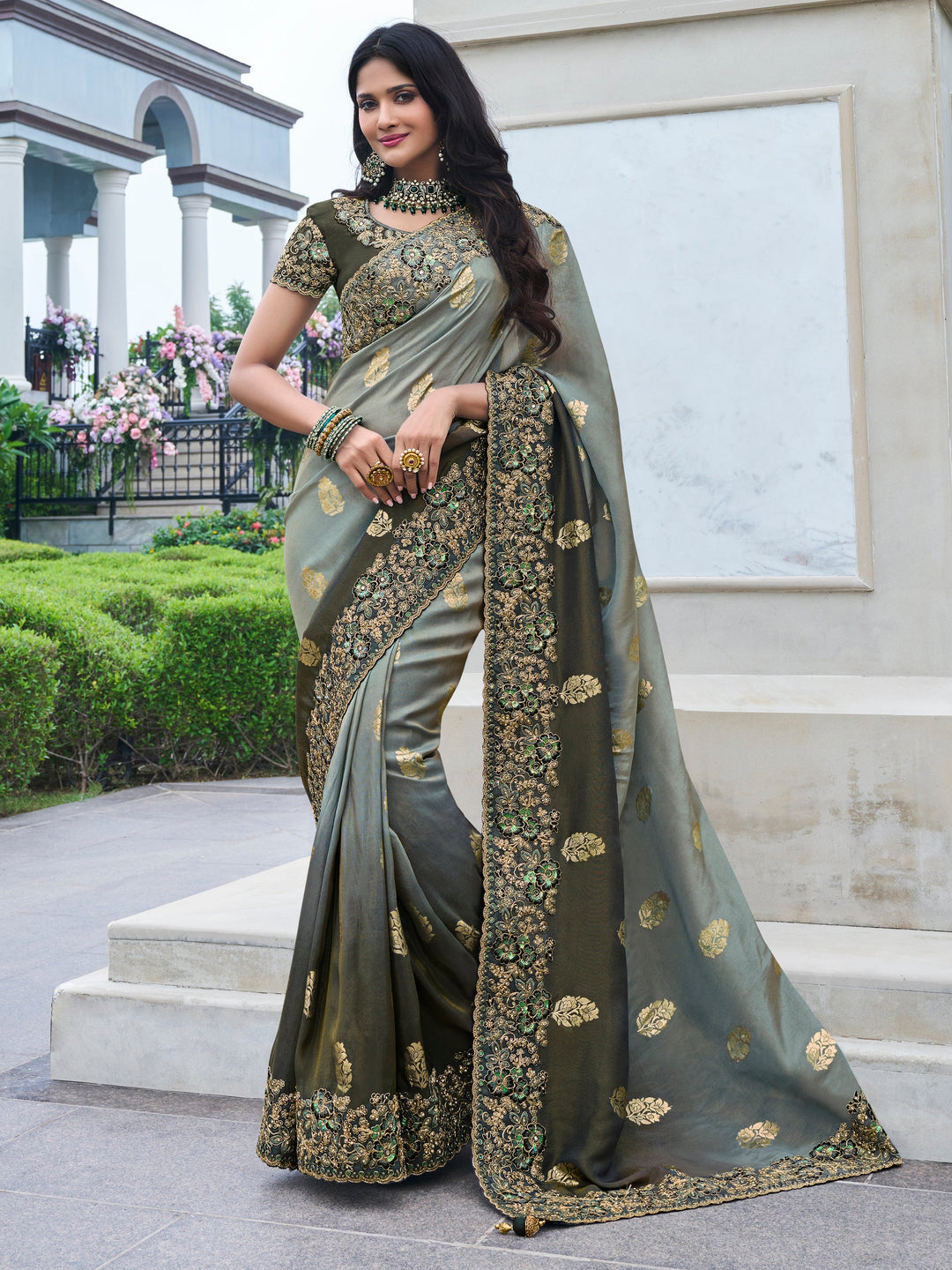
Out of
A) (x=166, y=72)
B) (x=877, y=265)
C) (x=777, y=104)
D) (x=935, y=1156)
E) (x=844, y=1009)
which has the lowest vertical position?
(x=935, y=1156)

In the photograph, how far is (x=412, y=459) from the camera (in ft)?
7.75

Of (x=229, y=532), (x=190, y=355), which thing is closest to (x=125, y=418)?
(x=190, y=355)

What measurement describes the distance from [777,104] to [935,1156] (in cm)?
224

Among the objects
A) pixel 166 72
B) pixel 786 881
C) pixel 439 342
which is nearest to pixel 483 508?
pixel 439 342

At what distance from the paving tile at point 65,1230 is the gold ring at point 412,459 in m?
1.29

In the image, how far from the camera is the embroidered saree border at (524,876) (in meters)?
2.24

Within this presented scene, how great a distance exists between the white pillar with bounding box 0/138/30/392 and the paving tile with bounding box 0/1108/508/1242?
19979 millimetres

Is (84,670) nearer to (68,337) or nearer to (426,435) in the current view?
(426,435)

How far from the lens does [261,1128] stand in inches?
89.9

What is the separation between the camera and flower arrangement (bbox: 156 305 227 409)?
16625mm

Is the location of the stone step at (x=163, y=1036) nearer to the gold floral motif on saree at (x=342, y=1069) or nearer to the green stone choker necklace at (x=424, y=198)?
the gold floral motif on saree at (x=342, y=1069)

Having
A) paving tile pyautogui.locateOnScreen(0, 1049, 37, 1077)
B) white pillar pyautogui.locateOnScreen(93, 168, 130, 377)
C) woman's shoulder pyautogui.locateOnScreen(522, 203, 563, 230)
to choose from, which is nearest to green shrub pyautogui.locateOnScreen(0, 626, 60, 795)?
paving tile pyautogui.locateOnScreen(0, 1049, 37, 1077)

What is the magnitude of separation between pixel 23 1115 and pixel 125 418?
13805 mm

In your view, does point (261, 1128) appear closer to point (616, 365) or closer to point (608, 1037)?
point (608, 1037)
